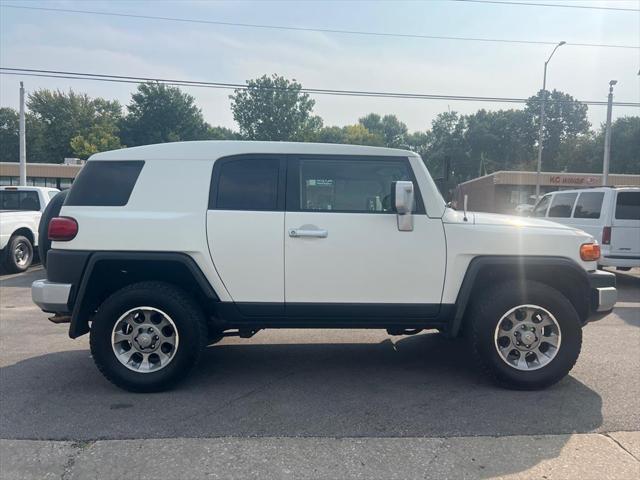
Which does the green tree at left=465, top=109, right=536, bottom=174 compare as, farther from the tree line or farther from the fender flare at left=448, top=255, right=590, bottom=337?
the fender flare at left=448, top=255, right=590, bottom=337

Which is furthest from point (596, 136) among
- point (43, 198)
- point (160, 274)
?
point (160, 274)

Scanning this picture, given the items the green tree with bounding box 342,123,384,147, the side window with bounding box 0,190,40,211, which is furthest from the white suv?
the green tree with bounding box 342,123,384,147

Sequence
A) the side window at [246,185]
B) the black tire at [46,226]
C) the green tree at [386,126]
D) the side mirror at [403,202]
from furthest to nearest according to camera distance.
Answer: the green tree at [386,126] → the black tire at [46,226] → the side window at [246,185] → the side mirror at [403,202]

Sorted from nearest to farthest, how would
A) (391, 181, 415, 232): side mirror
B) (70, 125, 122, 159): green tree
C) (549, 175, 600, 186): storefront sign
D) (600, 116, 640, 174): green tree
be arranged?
1. (391, 181, 415, 232): side mirror
2. (549, 175, 600, 186): storefront sign
3. (70, 125, 122, 159): green tree
4. (600, 116, 640, 174): green tree

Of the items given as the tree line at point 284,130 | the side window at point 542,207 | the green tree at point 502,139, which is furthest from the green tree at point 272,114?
the side window at point 542,207

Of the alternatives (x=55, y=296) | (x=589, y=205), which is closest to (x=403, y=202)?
(x=55, y=296)

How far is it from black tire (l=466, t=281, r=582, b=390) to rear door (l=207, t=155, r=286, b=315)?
171 centimetres

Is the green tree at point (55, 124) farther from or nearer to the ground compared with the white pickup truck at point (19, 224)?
farther from the ground

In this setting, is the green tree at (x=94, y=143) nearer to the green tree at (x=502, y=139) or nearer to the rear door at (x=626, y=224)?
the rear door at (x=626, y=224)

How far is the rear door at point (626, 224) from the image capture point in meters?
10.2

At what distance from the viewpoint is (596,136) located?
58.7 m

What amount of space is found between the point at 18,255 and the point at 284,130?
57.0 meters

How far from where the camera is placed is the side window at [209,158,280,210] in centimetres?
435

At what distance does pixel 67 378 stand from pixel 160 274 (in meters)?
1.34
